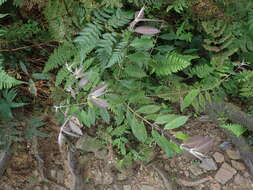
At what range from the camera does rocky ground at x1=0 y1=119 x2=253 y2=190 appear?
242cm

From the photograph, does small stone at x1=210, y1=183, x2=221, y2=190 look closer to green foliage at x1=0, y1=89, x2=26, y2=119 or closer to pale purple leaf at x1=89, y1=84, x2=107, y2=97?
pale purple leaf at x1=89, y1=84, x2=107, y2=97

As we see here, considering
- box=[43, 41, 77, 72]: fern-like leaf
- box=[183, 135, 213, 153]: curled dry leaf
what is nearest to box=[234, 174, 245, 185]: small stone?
box=[183, 135, 213, 153]: curled dry leaf

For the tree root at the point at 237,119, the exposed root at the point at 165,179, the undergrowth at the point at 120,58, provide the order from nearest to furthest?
the undergrowth at the point at 120,58, the tree root at the point at 237,119, the exposed root at the point at 165,179

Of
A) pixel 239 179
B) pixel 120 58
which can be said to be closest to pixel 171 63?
pixel 120 58

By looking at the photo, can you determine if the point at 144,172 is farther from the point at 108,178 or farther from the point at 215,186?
the point at 215,186

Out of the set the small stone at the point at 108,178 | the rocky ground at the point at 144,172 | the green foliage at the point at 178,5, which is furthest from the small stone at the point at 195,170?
the green foliage at the point at 178,5

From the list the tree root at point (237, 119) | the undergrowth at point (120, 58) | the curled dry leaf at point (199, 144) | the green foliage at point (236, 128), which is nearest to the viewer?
the curled dry leaf at point (199, 144)

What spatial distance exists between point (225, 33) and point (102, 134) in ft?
4.19

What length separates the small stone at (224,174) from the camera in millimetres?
2422

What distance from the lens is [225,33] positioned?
211 centimetres

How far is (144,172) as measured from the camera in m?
2.48

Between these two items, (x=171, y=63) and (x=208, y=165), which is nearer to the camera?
(x=171, y=63)

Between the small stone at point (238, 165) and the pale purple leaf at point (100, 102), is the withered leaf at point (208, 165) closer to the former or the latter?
the small stone at point (238, 165)

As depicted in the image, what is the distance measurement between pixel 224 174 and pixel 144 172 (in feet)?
2.25
